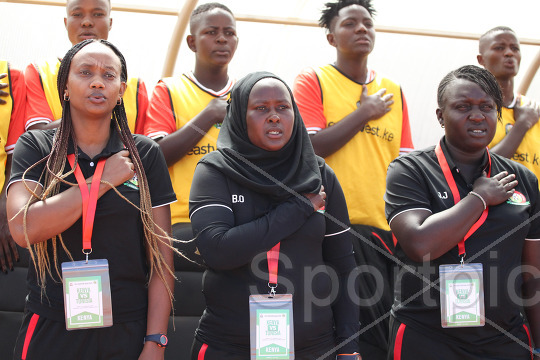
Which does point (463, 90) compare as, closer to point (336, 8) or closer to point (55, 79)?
point (336, 8)

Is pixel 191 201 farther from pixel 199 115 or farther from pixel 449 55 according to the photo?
pixel 449 55

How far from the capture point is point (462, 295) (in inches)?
117

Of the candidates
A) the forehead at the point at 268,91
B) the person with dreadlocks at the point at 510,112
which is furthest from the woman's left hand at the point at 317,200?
the person with dreadlocks at the point at 510,112

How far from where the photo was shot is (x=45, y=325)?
8.40 ft

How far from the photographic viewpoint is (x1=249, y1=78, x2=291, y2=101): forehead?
2939mm

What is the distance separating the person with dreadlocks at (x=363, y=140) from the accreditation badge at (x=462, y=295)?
0.89 meters

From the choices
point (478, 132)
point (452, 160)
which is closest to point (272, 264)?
point (452, 160)

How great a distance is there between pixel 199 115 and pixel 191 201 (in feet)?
4.22

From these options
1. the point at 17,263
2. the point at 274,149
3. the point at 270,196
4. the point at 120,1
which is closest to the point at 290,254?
the point at 270,196

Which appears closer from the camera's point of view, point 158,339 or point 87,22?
point 158,339

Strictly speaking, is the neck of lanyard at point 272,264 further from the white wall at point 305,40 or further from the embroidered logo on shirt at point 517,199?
the white wall at point 305,40

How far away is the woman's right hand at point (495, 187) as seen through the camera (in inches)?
119

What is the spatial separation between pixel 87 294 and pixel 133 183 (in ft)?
1.65

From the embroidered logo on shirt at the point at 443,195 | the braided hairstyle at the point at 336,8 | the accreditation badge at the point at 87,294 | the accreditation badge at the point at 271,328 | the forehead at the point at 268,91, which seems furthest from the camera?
the braided hairstyle at the point at 336,8
